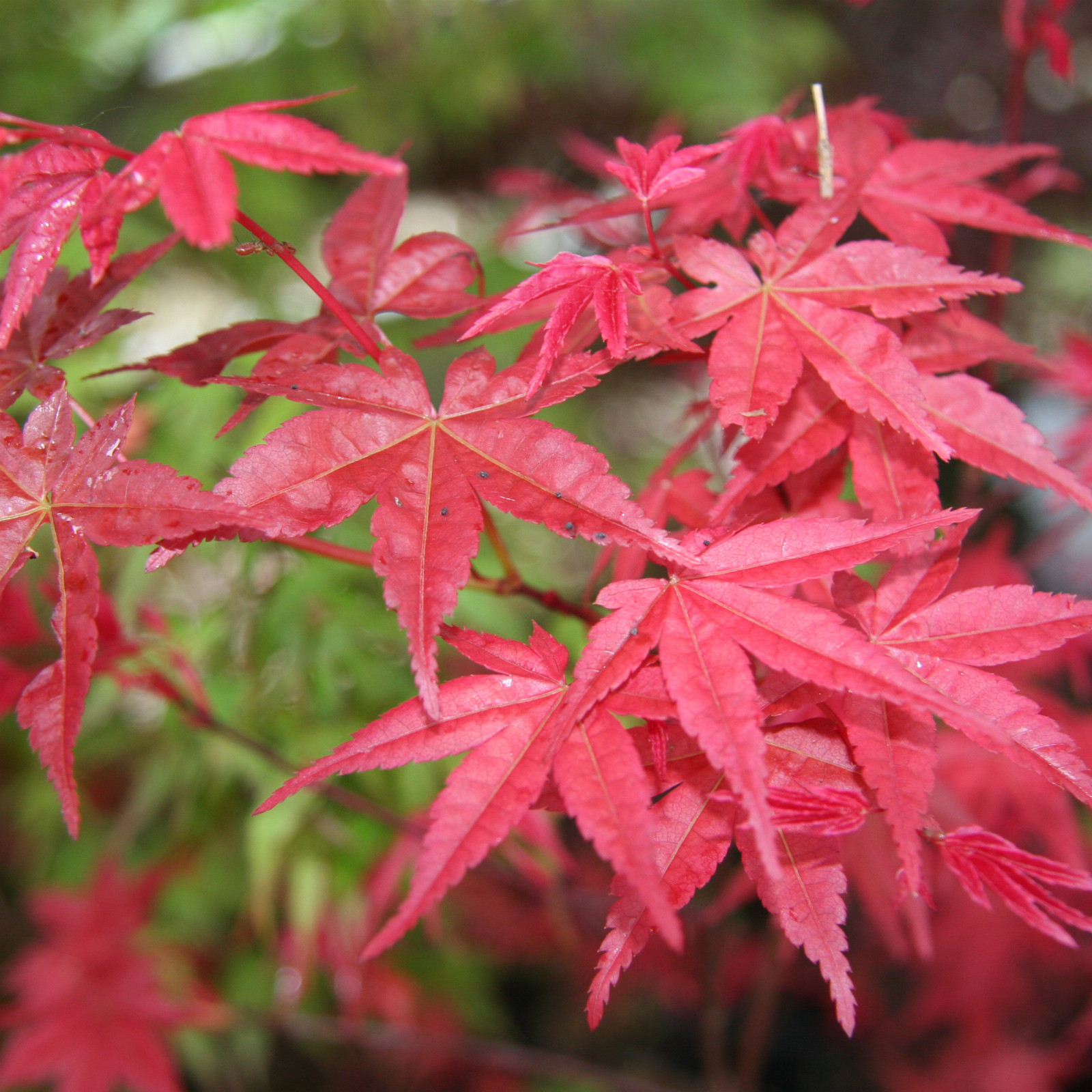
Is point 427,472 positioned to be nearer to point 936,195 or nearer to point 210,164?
point 210,164

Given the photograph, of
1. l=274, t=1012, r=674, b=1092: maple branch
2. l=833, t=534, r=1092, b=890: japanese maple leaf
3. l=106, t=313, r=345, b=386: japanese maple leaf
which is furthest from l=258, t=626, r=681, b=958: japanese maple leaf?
l=274, t=1012, r=674, b=1092: maple branch

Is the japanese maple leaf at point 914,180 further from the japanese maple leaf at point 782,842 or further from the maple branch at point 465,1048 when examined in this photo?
the maple branch at point 465,1048

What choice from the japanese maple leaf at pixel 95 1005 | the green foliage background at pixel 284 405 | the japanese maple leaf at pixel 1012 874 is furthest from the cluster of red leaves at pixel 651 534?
the japanese maple leaf at pixel 95 1005

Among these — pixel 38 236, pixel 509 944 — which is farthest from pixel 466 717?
pixel 509 944

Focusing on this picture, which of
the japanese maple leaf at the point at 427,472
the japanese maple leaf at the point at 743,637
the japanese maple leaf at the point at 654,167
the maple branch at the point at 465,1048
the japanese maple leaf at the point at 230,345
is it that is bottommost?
the maple branch at the point at 465,1048

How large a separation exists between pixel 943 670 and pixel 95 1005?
147 cm

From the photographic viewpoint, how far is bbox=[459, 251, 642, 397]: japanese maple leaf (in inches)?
17.4

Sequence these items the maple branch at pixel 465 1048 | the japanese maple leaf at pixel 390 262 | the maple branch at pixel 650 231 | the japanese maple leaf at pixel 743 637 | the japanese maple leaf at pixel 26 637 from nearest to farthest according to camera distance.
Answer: the japanese maple leaf at pixel 743 637
the maple branch at pixel 650 231
the japanese maple leaf at pixel 390 262
the japanese maple leaf at pixel 26 637
the maple branch at pixel 465 1048

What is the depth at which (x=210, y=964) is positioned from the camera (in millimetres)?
1712

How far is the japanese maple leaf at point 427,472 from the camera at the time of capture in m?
0.43

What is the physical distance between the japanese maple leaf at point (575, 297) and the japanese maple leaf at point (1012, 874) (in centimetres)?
32

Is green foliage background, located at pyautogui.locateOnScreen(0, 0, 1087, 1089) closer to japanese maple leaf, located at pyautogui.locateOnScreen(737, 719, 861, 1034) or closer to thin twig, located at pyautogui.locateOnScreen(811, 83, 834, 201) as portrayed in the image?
thin twig, located at pyautogui.locateOnScreen(811, 83, 834, 201)

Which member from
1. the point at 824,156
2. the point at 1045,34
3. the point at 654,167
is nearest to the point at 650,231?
the point at 654,167

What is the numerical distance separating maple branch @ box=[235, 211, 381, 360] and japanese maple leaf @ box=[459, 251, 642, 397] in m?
0.09
